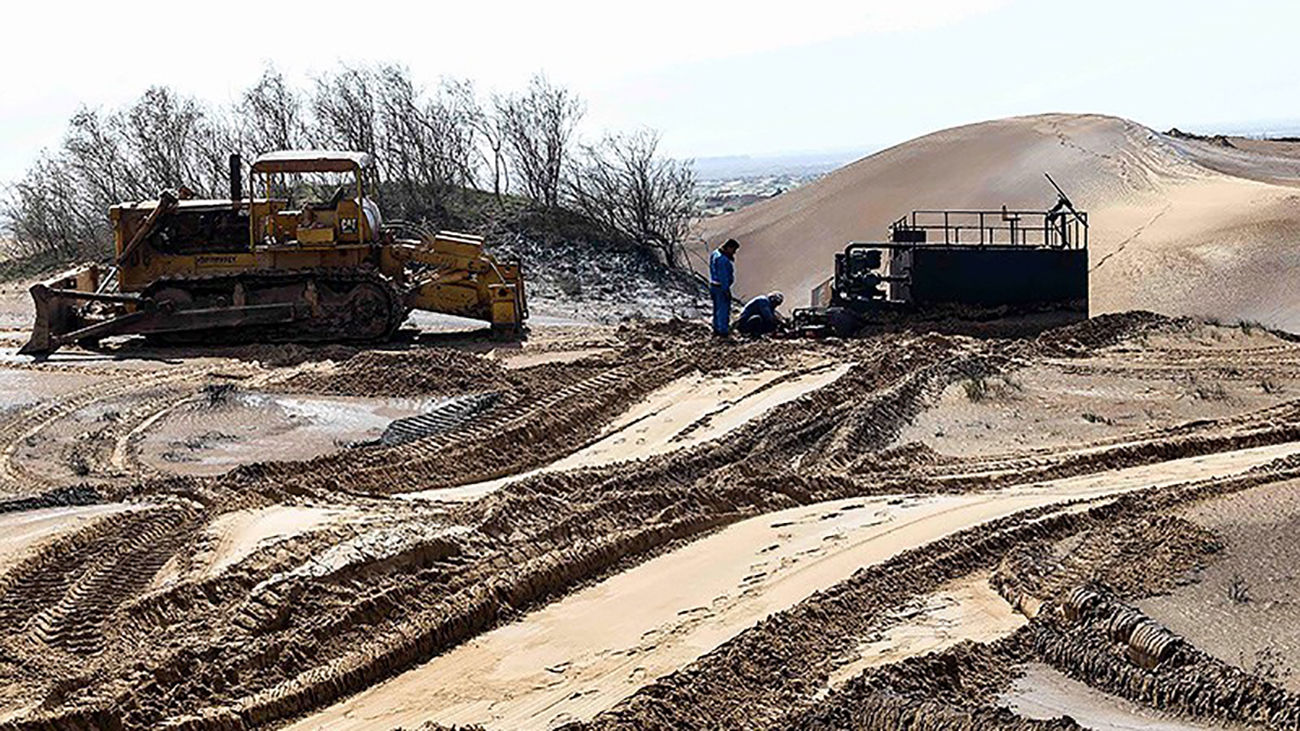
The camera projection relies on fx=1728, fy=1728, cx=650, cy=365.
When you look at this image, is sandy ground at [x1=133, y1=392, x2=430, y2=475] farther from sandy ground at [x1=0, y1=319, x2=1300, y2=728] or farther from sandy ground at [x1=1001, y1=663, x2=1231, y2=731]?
sandy ground at [x1=1001, y1=663, x2=1231, y2=731]

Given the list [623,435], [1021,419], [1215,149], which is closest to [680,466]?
[623,435]

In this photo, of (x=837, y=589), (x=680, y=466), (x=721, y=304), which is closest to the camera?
(x=837, y=589)

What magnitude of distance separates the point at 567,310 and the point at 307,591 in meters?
19.5

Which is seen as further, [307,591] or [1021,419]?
[1021,419]

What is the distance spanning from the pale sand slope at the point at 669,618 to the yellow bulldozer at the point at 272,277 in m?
12.1

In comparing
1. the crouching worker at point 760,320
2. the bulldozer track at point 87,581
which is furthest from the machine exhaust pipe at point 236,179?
the bulldozer track at point 87,581

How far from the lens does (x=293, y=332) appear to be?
24.2 metres

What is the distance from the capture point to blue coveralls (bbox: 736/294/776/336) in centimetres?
2386

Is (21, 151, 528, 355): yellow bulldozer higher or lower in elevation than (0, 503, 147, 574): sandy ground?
higher

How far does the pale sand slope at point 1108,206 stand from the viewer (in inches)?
1091

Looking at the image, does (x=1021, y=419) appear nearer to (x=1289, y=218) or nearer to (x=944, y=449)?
(x=944, y=449)

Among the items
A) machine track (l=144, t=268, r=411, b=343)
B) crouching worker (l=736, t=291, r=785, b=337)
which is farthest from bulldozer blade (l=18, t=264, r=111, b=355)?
crouching worker (l=736, t=291, r=785, b=337)

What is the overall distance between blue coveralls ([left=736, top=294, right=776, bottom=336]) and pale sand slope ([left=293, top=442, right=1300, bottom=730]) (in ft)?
33.9

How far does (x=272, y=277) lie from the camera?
947 inches
